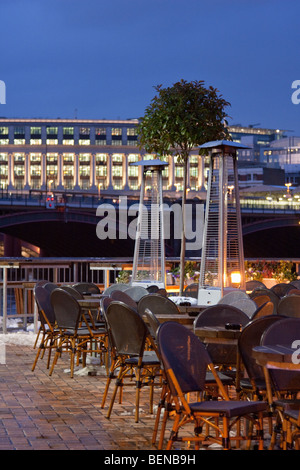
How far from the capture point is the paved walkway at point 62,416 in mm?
5953

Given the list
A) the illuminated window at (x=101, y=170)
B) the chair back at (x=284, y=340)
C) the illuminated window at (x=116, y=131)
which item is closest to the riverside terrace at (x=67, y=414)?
the chair back at (x=284, y=340)

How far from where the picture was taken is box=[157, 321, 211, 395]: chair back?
5.29m

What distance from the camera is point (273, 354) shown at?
16.4 feet

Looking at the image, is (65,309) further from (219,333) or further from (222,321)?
(219,333)

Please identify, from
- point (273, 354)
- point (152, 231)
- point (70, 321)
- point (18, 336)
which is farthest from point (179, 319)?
point (18, 336)

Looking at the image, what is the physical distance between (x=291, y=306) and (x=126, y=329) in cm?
207

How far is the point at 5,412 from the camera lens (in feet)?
23.2

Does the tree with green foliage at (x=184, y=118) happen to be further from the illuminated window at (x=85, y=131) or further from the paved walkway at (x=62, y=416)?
the illuminated window at (x=85, y=131)

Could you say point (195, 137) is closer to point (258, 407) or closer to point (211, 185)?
point (211, 185)

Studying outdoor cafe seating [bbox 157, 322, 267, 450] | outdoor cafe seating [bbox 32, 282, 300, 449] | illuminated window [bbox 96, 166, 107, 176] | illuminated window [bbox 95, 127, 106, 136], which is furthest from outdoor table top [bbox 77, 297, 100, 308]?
illuminated window [bbox 95, 127, 106, 136]

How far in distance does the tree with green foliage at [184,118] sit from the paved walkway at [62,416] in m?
3.11

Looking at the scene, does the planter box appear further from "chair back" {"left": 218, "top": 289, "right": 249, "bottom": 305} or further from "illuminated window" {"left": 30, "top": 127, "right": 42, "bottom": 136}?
"illuminated window" {"left": 30, "top": 127, "right": 42, "bottom": 136}

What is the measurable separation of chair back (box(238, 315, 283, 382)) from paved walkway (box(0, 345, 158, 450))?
857mm
